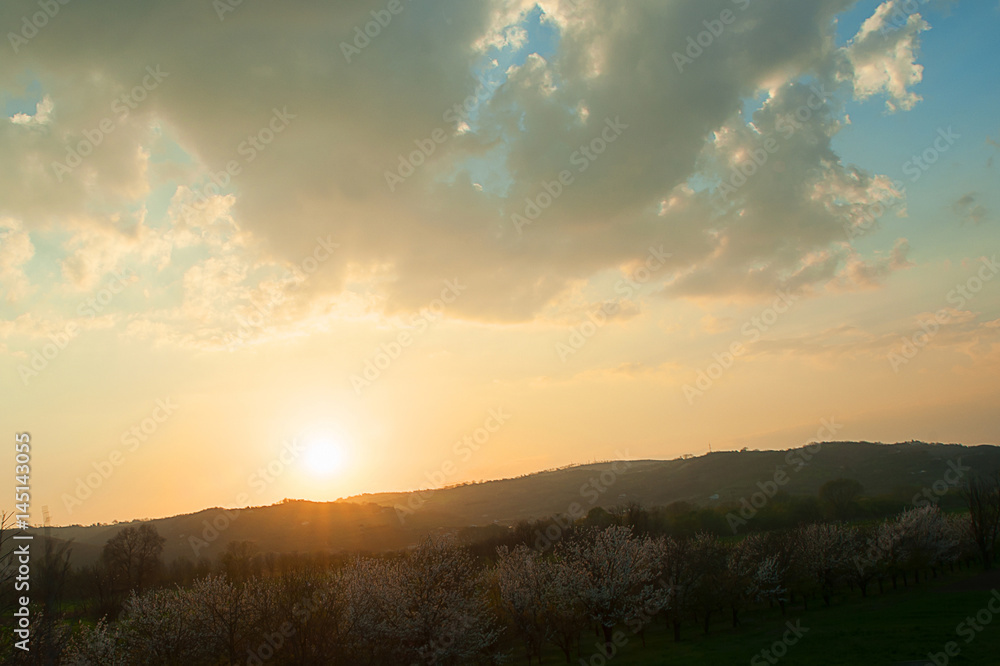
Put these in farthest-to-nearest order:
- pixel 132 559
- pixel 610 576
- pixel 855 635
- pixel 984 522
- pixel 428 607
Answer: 1. pixel 132 559
2. pixel 984 522
3. pixel 610 576
4. pixel 855 635
5. pixel 428 607

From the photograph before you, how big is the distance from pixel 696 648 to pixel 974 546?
77.9 meters

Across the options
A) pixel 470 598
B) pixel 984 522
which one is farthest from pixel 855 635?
pixel 984 522

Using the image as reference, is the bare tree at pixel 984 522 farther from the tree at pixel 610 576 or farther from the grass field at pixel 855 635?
→ the tree at pixel 610 576

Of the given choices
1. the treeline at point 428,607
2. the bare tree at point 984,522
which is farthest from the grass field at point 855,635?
the bare tree at point 984,522

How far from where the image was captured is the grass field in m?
47.7

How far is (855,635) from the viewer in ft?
183

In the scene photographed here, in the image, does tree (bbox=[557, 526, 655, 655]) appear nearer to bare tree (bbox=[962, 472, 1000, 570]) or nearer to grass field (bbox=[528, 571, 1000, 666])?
grass field (bbox=[528, 571, 1000, 666])

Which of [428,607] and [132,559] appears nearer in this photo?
[428,607]

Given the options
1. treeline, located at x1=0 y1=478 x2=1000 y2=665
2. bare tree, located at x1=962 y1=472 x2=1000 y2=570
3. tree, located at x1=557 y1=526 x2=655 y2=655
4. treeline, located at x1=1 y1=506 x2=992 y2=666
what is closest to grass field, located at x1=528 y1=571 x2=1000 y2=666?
treeline, located at x1=0 y1=478 x2=1000 y2=665

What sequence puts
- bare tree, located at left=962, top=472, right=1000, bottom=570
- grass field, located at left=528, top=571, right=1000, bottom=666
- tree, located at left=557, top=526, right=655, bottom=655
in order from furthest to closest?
bare tree, located at left=962, top=472, right=1000, bottom=570 < tree, located at left=557, top=526, right=655, bottom=655 < grass field, located at left=528, top=571, right=1000, bottom=666

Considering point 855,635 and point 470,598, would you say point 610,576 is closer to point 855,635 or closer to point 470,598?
point 470,598

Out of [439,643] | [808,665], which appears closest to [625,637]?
[808,665]

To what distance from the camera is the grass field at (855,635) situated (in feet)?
156

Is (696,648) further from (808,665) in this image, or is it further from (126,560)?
(126,560)
